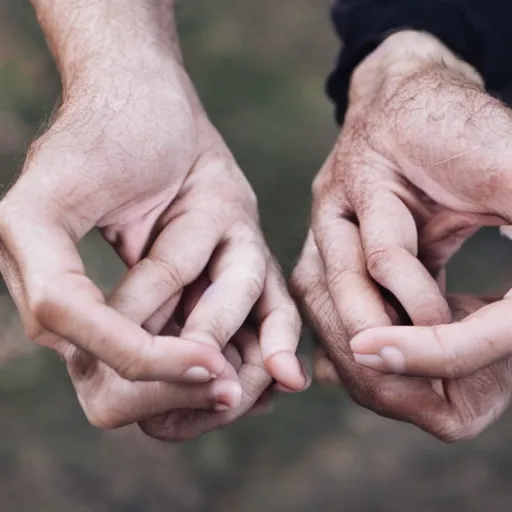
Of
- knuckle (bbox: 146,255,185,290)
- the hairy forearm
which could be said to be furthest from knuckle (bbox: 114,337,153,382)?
the hairy forearm

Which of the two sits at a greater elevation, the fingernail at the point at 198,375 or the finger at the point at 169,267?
the finger at the point at 169,267

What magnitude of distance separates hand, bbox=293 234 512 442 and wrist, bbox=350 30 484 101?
0.84 feet

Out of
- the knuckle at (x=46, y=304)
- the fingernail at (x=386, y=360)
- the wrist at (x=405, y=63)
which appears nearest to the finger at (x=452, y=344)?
the fingernail at (x=386, y=360)

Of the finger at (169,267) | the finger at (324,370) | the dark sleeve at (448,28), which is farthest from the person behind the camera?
the dark sleeve at (448,28)

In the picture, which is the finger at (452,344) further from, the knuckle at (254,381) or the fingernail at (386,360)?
the knuckle at (254,381)

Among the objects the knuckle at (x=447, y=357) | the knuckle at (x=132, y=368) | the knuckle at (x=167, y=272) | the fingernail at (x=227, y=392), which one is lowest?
the fingernail at (x=227, y=392)

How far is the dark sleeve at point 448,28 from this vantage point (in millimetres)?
878

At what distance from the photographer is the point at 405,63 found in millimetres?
809

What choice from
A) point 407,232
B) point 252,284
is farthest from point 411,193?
point 252,284

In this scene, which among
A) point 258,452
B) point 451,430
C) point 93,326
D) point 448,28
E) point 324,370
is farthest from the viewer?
point 258,452

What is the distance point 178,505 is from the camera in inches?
48.8

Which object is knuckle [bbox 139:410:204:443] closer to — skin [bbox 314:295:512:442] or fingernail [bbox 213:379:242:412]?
fingernail [bbox 213:379:242:412]

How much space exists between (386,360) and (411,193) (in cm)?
22

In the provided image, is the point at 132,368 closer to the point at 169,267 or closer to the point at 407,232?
the point at 169,267
